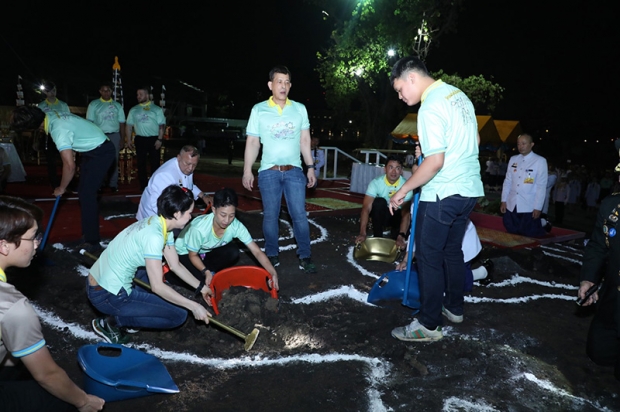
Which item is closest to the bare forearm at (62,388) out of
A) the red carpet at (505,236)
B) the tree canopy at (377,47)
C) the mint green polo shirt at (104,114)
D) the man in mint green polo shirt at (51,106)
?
the man in mint green polo shirt at (51,106)

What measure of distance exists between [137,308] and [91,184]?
2.41 meters

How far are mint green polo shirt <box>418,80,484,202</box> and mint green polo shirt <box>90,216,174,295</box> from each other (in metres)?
1.86

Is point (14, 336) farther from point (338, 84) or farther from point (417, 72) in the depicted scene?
point (338, 84)

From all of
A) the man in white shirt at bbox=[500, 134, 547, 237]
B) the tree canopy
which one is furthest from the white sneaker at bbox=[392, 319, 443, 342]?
the tree canopy

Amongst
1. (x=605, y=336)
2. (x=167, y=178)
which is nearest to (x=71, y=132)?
(x=167, y=178)

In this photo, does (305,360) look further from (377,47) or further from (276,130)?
(377,47)

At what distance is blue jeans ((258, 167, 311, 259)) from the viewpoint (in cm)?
484

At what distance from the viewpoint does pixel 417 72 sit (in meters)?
3.30

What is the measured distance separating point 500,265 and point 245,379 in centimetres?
386

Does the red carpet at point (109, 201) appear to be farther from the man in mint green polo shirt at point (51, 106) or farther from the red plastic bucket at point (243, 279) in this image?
the red plastic bucket at point (243, 279)

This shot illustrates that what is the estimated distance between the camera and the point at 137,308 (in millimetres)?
3293

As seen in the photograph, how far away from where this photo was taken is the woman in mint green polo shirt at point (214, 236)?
384cm

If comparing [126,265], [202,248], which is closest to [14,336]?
[126,265]

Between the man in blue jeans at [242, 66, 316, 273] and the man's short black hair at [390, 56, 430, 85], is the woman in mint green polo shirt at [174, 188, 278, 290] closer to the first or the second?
the man in blue jeans at [242, 66, 316, 273]
